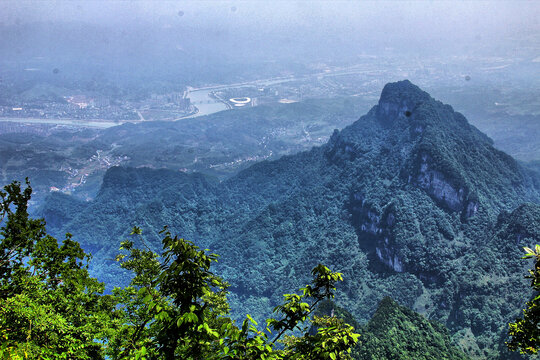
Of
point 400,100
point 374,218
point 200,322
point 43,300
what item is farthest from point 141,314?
point 400,100

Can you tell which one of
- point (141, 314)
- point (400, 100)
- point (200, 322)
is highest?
point (400, 100)

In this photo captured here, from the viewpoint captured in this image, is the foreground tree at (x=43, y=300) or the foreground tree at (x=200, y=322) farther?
the foreground tree at (x=43, y=300)

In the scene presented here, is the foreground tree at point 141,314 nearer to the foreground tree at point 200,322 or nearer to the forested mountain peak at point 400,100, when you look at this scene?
the foreground tree at point 200,322

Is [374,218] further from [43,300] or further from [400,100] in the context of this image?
[43,300]

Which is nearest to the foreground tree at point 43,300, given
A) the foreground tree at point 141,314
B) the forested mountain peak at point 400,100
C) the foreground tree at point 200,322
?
the foreground tree at point 141,314

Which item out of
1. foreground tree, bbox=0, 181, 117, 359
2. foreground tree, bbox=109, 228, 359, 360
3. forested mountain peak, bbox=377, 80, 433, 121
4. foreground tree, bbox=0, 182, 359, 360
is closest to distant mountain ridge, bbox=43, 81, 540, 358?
forested mountain peak, bbox=377, 80, 433, 121

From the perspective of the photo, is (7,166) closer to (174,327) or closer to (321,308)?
(321,308)

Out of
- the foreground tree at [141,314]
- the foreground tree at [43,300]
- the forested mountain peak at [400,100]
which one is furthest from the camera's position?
the forested mountain peak at [400,100]
